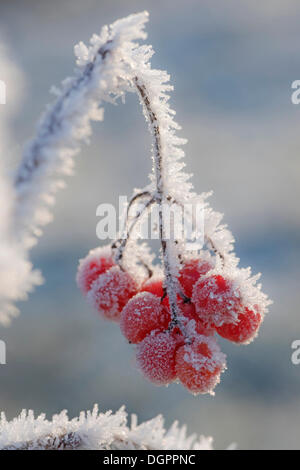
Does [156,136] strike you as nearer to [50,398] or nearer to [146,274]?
[146,274]

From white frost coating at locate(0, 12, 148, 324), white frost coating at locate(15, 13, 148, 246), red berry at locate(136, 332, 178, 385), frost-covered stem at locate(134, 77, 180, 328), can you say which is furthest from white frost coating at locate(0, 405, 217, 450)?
white frost coating at locate(15, 13, 148, 246)

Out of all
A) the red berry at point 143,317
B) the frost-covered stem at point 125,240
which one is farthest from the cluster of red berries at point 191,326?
the frost-covered stem at point 125,240

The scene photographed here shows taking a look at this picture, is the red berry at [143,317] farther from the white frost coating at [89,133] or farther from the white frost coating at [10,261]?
the white frost coating at [10,261]

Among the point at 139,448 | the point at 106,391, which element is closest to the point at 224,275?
the point at 139,448

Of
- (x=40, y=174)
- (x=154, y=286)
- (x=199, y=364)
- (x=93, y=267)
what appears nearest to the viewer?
(x=40, y=174)

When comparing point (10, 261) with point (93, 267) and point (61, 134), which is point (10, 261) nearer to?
point (61, 134)

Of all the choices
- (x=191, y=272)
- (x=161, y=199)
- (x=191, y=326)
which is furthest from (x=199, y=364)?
(x=161, y=199)
